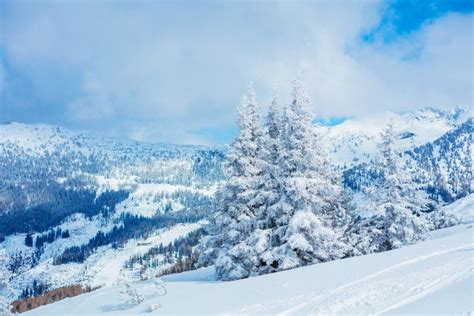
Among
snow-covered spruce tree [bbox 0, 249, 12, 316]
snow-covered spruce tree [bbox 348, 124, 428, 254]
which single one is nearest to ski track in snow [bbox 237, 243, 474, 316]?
snow-covered spruce tree [bbox 348, 124, 428, 254]

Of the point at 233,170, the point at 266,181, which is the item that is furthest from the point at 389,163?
the point at 233,170

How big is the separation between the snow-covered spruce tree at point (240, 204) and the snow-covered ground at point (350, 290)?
11.2 feet

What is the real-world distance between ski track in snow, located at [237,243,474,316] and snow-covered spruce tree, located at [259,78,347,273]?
22.0ft

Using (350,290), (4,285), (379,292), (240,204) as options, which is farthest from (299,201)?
(4,285)

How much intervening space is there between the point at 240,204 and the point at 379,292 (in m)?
14.5

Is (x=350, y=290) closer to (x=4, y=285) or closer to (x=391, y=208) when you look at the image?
(x=391, y=208)

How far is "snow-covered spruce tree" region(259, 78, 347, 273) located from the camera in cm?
2481

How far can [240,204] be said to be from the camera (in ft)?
92.5

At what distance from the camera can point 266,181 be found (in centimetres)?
2770

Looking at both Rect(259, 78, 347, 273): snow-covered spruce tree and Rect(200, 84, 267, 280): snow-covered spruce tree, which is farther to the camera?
Rect(200, 84, 267, 280): snow-covered spruce tree

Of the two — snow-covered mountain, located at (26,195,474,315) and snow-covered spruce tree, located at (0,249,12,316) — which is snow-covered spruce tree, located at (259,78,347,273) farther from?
snow-covered spruce tree, located at (0,249,12,316)

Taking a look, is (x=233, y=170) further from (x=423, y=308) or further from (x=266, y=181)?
(x=423, y=308)

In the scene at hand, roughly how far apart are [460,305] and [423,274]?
495 cm

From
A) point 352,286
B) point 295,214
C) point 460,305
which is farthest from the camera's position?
point 295,214
